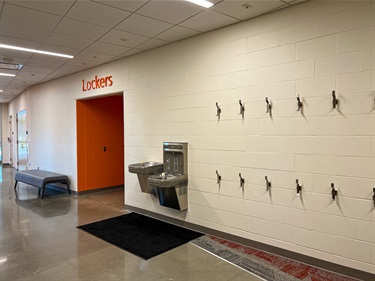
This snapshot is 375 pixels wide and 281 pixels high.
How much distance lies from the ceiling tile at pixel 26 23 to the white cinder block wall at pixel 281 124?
170 cm

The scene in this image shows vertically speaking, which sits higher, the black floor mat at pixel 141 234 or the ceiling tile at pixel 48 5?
the ceiling tile at pixel 48 5

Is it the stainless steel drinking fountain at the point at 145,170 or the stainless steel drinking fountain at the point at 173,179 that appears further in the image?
the stainless steel drinking fountain at the point at 145,170

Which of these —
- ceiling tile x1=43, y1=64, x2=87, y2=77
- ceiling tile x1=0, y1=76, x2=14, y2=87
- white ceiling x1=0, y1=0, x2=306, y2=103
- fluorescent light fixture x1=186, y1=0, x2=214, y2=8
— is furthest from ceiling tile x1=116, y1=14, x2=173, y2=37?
ceiling tile x1=0, y1=76, x2=14, y2=87

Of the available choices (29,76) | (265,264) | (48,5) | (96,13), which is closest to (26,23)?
(48,5)

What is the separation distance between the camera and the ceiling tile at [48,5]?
122 inches

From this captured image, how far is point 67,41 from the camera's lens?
4500mm

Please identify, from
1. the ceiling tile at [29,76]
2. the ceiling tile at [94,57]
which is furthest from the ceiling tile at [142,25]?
the ceiling tile at [29,76]

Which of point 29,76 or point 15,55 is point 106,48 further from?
point 29,76

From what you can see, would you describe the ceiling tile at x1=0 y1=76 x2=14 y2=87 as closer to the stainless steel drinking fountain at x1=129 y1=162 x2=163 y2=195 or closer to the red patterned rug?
the stainless steel drinking fountain at x1=129 y1=162 x2=163 y2=195

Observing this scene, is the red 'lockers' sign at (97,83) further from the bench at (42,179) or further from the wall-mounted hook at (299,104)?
the wall-mounted hook at (299,104)

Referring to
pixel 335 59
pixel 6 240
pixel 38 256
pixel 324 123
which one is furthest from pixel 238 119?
pixel 6 240

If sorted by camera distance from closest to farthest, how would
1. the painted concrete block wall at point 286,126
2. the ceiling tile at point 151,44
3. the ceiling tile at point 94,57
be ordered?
the painted concrete block wall at point 286,126
the ceiling tile at point 151,44
the ceiling tile at point 94,57

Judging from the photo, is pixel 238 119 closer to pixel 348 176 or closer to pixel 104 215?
pixel 348 176

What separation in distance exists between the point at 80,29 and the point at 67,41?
0.67 meters
